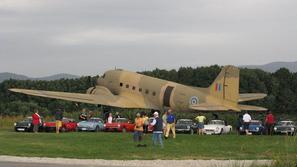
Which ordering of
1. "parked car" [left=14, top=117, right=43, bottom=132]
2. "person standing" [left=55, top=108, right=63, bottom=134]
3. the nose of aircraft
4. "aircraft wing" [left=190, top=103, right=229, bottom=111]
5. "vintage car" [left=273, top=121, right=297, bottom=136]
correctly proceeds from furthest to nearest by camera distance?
1. the nose of aircraft
2. "aircraft wing" [left=190, top=103, right=229, bottom=111]
3. "parked car" [left=14, top=117, right=43, bottom=132]
4. "vintage car" [left=273, top=121, right=297, bottom=136]
5. "person standing" [left=55, top=108, right=63, bottom=134]

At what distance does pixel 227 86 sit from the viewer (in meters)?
51.4

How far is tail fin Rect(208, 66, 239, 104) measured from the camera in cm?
5097

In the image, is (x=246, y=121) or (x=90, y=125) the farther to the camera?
(x=90, y=125)

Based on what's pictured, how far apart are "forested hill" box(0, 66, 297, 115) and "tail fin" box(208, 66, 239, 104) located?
116ft

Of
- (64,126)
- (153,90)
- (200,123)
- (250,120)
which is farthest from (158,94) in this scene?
(250,120)

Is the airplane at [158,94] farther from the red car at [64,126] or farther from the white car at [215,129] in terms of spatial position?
the red car at [64,126]

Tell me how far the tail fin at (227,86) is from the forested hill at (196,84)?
3533 cm

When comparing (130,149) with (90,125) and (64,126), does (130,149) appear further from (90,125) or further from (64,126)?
(64,126)

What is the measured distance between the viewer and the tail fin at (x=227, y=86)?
2007 inches

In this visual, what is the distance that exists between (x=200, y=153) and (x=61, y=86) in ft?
306

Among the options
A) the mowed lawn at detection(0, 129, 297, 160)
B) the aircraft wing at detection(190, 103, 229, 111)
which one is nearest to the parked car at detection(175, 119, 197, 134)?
the aircraft wing at detection(190, 103, 229, 111)

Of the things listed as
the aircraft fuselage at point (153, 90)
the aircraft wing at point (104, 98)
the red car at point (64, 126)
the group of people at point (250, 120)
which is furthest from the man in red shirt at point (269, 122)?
the red car at point (64, 126)

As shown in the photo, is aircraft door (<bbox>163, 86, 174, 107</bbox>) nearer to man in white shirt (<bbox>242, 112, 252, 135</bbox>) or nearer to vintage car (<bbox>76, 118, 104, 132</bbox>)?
vintage car (<bbox>76, 118, 104, 132</bbox>)

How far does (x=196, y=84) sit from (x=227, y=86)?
2522 inches
